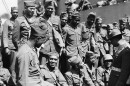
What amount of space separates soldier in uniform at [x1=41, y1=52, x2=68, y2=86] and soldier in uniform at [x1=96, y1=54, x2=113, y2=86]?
1992 mm

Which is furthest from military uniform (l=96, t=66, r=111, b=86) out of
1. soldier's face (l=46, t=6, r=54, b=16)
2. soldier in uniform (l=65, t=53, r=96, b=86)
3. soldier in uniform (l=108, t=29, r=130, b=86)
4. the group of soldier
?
soldier in uniform (l=108, t=29, r=130, b=86)

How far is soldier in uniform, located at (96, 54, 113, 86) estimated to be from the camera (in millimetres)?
12836

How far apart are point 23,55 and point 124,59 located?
1576 mm

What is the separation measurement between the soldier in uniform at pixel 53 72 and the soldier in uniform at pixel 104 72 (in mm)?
1992

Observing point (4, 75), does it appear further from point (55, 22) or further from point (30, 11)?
point (55, 22)

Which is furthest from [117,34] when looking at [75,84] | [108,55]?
[108,55]

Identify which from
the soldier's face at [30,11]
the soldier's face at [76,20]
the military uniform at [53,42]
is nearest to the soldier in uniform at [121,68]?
the soldier's face at [30,11]

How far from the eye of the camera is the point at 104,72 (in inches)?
509

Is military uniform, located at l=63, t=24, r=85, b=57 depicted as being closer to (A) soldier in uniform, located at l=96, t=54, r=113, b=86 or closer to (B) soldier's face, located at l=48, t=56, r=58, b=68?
(A) soldier in uniform, located at l=96, t=54, r=113, b=86

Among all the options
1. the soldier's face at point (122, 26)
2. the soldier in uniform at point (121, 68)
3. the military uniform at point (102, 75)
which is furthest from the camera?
the soldier's face at point (122, 26)

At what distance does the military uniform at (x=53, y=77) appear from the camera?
412 inches

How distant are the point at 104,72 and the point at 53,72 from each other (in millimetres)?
2449

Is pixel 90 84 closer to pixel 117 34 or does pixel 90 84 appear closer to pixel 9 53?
pixel 9 53

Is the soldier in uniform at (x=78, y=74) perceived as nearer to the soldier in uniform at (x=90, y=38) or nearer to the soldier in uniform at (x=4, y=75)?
the soldier in uniform at (x=90, y=38)
